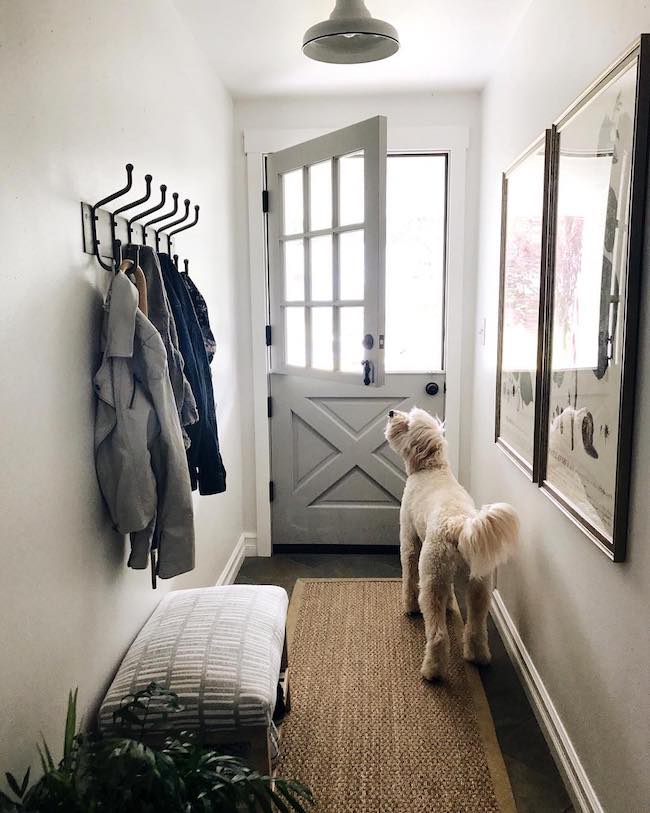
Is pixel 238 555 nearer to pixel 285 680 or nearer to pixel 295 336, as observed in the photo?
pixel 295 336

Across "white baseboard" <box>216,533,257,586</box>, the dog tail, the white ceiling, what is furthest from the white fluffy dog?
the white ceiling

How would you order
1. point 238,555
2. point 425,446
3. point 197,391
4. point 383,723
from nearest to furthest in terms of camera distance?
point 197,391 → point 383,723 → point 425,446 → point 238,555

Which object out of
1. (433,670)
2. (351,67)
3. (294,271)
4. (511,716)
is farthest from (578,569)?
(351,67)

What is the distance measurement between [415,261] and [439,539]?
1759mm

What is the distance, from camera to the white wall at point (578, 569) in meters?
1.42

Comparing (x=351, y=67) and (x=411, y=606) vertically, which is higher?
(x=351, y=67)

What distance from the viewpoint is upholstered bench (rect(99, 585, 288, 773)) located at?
153 centimetres

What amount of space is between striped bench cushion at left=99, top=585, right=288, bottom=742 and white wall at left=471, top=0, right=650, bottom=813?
84cm

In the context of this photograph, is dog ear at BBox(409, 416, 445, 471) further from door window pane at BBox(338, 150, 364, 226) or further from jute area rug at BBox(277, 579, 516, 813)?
door window pane at BBox(338, 150, 364, 226)

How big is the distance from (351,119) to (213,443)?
2108mm

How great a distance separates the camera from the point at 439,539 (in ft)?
7.59

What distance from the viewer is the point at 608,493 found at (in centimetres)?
154

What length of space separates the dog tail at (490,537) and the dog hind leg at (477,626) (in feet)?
1.07

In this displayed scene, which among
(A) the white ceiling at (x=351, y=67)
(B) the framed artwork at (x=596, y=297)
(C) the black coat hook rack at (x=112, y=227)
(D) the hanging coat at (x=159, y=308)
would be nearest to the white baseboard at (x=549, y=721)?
(B) the framed artwork at (x=596, y=297)
